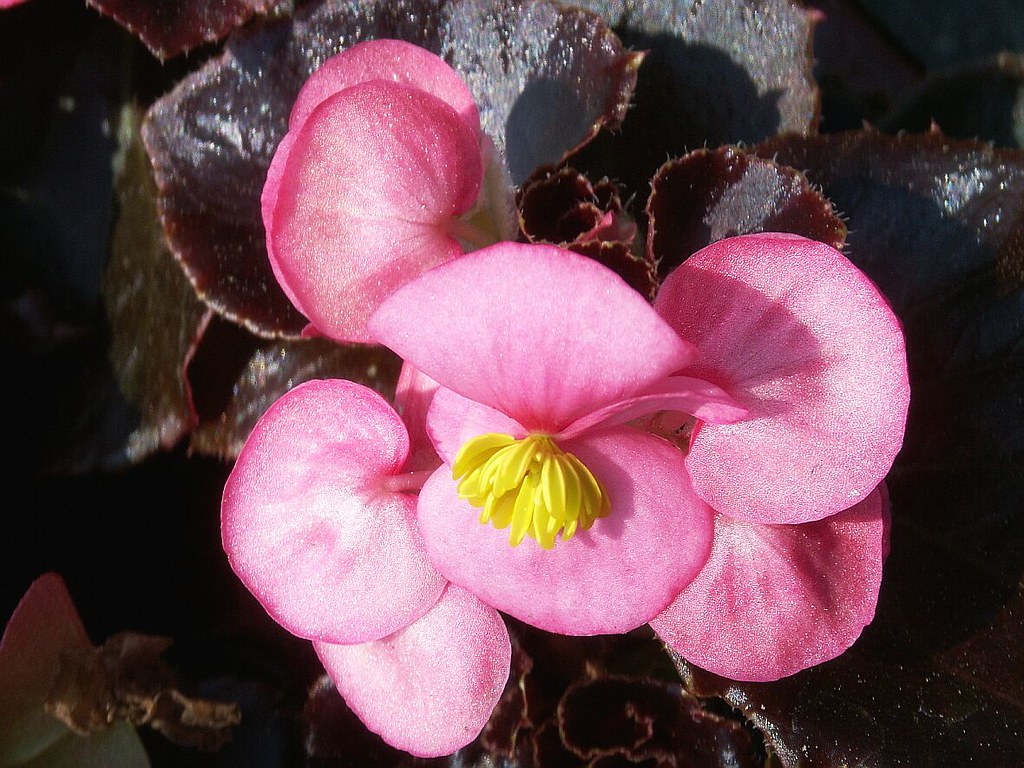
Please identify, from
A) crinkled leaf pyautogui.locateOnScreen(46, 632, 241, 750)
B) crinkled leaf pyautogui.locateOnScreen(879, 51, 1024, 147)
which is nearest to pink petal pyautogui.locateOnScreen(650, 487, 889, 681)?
crinkled leaf pyautogui.locateOnScreen(46, 632, 241, 750)

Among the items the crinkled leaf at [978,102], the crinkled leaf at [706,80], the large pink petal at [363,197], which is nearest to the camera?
the large pink petal at [363,197]

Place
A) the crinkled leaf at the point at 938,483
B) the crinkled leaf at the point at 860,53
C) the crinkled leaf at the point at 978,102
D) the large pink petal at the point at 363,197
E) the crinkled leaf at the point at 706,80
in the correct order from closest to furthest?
the large pink petal at the point at 363,197
the crinkled leaf at the point at 938,483
the crinkled leaf at the point at 706,80
the crinkled leaf at the point at 978,102
the crinkled leaf at the point at 860,53

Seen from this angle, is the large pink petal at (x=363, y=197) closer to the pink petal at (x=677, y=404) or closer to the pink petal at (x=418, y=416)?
the pink petal at (x=418, y=416)

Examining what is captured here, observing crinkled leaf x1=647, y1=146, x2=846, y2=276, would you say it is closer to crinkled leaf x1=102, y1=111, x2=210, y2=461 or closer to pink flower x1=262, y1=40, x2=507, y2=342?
pink flower x1=262, y1=40, x2=507, y2=342

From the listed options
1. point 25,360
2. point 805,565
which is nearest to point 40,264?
point 25,360

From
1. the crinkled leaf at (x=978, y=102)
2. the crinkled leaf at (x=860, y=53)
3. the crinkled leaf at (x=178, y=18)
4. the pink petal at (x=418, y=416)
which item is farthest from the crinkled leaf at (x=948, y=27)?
the pink petal at (x=418, y=416)

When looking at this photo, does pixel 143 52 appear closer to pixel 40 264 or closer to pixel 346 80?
pixel 40 264
